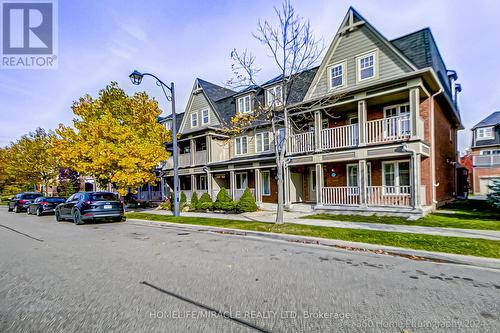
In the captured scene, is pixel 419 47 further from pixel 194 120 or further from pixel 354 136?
pixel 194 120

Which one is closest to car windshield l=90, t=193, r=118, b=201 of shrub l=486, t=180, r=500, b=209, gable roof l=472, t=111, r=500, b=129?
shrub l=486, t=180, r=500, b=209

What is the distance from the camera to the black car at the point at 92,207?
1369 centimetres

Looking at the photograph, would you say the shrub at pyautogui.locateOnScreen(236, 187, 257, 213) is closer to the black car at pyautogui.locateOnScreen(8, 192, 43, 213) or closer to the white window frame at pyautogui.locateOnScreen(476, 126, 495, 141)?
the black car at pyautogui.locateOnScreen(8, 192, 43, 213)

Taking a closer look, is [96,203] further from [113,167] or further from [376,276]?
[376,276]

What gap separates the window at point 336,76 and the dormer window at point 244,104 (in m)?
7.84

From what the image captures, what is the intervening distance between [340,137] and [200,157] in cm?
1247

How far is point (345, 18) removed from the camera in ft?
51.2

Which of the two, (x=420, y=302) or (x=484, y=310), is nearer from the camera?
(x=484, y=310)

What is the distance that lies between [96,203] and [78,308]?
11415mm

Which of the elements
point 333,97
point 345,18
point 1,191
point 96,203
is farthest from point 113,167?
point 1,191

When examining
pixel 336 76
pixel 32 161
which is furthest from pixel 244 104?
pixel 32 161

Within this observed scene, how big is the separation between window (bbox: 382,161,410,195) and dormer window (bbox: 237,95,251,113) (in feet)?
38.1

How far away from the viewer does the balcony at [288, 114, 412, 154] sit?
13.4 m

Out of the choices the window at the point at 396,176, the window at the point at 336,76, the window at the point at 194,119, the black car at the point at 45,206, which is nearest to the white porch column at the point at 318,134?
the window at the point at 336,76
